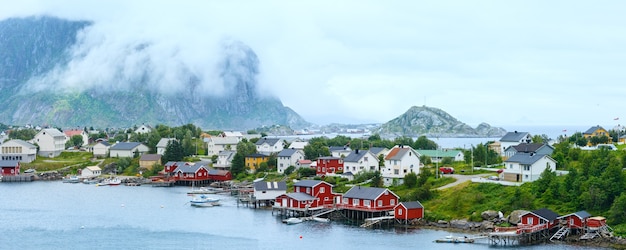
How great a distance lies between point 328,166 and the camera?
98688 millimetres

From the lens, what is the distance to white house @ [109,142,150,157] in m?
134

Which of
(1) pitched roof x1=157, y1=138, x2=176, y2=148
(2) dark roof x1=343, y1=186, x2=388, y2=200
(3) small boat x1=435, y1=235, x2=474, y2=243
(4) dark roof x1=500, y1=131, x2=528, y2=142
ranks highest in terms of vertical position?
(4) dark roof x1=500, y1=131, x2=528, y2=142

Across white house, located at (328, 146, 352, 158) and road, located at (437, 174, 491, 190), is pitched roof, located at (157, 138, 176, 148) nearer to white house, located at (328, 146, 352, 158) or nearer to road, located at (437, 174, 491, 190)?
white house, located at (328, 146, 352, 158)

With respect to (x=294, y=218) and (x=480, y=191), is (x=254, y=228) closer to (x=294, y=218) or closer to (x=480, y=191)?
(x=294, y=218)

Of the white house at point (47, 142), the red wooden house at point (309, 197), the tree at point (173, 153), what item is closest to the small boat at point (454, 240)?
the red wooden house at point (309, 197)

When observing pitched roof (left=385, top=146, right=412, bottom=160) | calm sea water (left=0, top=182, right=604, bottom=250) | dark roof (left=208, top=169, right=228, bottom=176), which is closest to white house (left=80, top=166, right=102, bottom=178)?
dark roof (left=208, top=169, right=228, bottom=176)

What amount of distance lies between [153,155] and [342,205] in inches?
2344

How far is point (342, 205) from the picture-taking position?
73.9 m

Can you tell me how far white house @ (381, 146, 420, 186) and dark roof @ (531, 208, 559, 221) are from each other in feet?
82.0

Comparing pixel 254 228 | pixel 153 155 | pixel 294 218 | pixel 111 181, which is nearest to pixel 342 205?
pixel 294 218

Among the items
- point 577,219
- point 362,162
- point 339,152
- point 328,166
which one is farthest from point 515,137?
point 577,219

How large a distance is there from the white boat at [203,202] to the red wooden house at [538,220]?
36.7 meters

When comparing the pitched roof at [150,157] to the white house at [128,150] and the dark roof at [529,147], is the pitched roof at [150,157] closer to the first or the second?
the white house at [128,150]

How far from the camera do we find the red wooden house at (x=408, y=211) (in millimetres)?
67750
